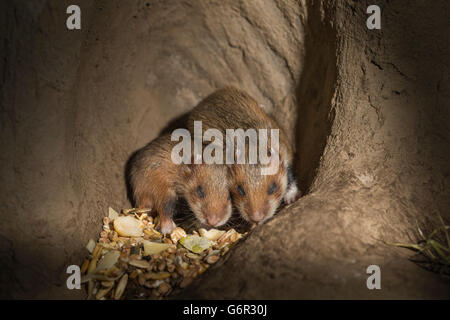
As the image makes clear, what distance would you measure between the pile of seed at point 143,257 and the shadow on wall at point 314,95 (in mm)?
1035

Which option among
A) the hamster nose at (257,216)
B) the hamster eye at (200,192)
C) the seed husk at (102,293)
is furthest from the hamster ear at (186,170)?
the seed husk at (102,293)

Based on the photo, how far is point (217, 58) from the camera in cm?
481

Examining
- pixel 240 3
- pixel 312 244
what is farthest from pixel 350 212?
pixel 240 3

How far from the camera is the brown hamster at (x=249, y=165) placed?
3732mm

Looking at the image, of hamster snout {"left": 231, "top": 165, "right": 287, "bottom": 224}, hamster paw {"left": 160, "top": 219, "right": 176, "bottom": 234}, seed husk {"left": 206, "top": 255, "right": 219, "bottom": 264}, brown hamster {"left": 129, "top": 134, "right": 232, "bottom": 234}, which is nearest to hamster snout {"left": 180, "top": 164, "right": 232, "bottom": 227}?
brown hamster {"left": 129, "top": 134, "right": 232, "bottom": 234}

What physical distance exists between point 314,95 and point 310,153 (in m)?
0.61

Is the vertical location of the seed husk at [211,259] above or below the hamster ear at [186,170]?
below

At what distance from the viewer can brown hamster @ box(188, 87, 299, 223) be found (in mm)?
3732

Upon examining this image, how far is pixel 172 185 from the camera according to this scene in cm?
411

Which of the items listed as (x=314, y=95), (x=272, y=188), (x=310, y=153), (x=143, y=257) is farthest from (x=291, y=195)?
(x=143, y=257)

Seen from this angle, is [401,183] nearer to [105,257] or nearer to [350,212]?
[350,212]

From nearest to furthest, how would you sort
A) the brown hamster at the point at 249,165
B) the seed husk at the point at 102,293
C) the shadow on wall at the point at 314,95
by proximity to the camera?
the seed husk at the point at 102,293 < the shadow on wall at the point at 314,95 < the brown hamster at the point at 249,165

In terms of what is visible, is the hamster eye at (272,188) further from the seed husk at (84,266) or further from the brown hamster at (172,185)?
the seed husk at (84,266)

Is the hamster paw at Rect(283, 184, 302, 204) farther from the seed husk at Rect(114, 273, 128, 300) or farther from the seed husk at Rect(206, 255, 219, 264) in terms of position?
the seed husk at Rect(114, 273, 128, 300)
